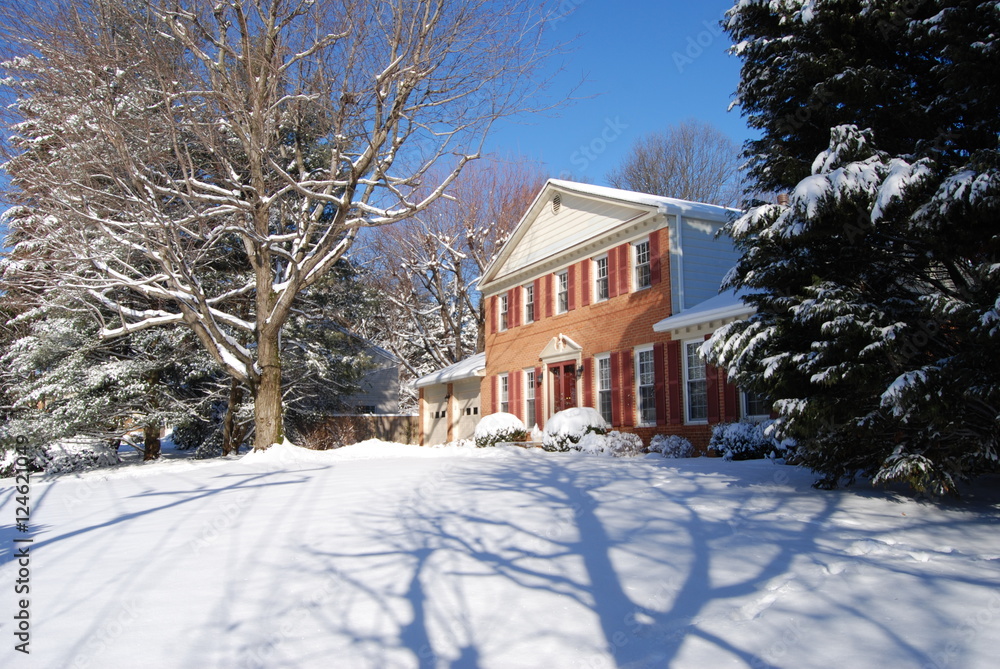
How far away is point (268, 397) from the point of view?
14531mm

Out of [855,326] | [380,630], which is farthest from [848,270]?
[380,630]

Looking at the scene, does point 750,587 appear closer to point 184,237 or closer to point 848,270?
point 848,270

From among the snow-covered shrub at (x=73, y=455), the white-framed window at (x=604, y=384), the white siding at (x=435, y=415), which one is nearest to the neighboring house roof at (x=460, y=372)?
the white siding at (x=435, y=415)

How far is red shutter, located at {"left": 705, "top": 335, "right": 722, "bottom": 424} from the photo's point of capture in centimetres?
1416

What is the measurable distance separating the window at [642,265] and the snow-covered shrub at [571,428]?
3.33 m

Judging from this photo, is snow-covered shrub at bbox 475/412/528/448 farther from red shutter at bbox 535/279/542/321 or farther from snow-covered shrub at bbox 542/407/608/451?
red shutter at bbox 535/279/542/321

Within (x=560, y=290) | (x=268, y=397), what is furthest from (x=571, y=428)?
(x=268, y=397)

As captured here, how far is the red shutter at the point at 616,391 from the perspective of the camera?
17000 mm

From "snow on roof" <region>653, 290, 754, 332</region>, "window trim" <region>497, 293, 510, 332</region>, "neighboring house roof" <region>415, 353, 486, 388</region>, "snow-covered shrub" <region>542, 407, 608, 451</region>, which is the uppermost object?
"window trim" <region>497, 293, 510, 332</region>

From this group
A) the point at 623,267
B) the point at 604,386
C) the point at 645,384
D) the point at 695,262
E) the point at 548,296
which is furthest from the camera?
the point at 548,296

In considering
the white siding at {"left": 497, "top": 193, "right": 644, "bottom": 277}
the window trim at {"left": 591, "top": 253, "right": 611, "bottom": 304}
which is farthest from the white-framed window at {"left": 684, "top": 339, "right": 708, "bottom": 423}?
the white siding at {"left": 497, "top": 193, "right": 644, "bottom": 277}

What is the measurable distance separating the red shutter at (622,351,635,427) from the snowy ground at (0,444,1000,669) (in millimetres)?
8140

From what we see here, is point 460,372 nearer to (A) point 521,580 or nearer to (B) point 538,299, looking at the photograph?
(B) point 538,299

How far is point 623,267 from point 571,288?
244cm
